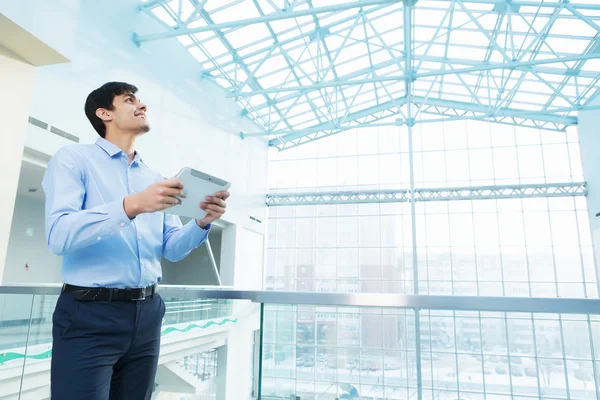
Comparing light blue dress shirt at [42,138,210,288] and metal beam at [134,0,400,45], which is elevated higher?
metal beam at [134,0,400,45]

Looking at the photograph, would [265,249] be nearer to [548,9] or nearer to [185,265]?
[185,265]

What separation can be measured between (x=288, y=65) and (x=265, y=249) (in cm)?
920

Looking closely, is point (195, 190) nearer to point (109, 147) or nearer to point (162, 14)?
point (109, 147)

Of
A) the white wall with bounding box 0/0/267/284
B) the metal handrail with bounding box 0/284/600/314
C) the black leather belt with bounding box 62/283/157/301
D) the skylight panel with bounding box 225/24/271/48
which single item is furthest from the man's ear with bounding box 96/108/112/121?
the skylight panel with bounding box 225/24/271/48

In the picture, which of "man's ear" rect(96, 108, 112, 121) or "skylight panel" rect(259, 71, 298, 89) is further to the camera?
"skylight panel" rect(259, 71, 298, 89)

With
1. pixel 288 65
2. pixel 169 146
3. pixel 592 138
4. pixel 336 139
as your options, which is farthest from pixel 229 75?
pixel 592 138

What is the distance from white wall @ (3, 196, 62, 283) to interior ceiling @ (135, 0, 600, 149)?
5.72 m

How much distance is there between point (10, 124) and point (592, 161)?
20.3 m

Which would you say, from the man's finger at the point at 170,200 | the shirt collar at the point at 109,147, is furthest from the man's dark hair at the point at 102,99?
the man's finger at the point at 170,200

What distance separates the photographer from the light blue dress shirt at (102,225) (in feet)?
4.06

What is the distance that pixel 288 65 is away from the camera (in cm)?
1616

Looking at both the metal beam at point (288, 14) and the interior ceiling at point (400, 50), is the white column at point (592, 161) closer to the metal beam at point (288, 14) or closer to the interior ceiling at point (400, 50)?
the interior ceiling at point (400, 50)

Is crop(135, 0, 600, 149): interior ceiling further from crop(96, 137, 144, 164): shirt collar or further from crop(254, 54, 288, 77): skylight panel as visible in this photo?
crop(96, 137, 144, 164): shirt collar

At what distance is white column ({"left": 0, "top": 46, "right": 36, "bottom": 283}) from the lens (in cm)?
308
